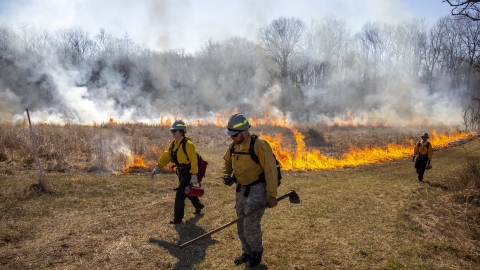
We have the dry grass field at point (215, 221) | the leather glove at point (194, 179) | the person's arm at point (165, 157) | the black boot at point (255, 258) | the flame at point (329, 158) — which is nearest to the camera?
the black boot at point (255, 258)

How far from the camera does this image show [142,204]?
7484 mm

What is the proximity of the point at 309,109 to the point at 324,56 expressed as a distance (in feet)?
26.0

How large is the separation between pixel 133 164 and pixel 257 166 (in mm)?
8631

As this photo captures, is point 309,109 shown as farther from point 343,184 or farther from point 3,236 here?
point 3,236

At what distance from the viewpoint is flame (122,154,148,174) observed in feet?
36.8

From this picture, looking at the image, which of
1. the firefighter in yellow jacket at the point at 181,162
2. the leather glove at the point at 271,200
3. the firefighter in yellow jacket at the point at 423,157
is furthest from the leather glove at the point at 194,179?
the firefighter in yellow jacket at the point at 423,157

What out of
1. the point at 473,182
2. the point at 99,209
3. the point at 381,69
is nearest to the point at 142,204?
the point at 99,209

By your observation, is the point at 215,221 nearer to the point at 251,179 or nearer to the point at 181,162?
the point at 181,162

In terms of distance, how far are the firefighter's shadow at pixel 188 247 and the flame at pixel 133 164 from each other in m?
5.94

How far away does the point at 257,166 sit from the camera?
4.08m

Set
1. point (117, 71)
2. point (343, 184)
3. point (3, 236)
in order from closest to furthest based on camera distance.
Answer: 1. point (3, 236)
2. point (343, 184)
3. point (117, 71)

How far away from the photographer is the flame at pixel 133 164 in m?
11.2

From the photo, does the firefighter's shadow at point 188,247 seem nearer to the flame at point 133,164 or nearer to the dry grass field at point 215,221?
the dry grass field at point 215,221

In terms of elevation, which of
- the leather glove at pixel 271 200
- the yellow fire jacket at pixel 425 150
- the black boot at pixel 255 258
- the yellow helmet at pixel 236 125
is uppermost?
the yellow helmet at pixel 236 125
